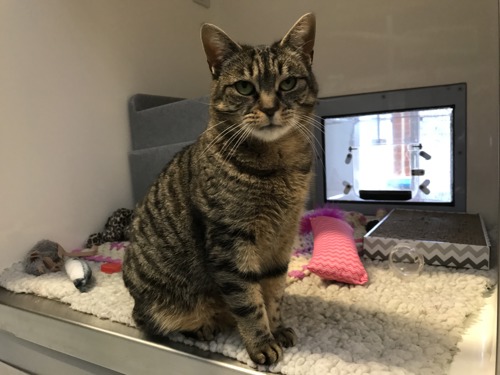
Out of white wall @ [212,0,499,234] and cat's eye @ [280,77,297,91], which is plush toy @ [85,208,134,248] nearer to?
cat's eye @ [280,77,297,91]

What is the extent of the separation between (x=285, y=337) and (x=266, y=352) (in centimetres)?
8

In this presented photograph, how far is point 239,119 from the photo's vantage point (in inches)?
31.4

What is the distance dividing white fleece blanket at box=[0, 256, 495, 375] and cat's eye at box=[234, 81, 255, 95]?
20.1 inches

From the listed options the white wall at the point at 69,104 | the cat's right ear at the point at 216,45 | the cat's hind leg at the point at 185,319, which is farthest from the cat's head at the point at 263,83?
the white wall at the point at 69,104

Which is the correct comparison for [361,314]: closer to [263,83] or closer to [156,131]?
[263,83]

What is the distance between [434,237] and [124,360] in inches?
36.6

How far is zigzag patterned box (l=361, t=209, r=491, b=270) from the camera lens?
1091 millimetres

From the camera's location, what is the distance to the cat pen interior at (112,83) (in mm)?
1077

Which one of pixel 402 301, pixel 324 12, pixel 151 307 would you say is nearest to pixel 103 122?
pixel 151 307

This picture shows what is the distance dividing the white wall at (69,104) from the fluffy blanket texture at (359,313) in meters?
0.24

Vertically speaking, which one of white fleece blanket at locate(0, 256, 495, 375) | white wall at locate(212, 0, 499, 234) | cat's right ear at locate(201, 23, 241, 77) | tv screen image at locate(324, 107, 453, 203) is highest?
white wall at locate(212, 0, 499, 234)

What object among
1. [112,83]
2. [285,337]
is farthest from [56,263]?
[285,337]

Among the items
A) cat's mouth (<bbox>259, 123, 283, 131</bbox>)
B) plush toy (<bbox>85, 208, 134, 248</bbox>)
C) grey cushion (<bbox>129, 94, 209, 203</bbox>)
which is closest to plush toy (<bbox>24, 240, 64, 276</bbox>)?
plush toy (<bbox>85, 208, 134, 248</bbox>)

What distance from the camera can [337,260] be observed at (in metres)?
1.07
